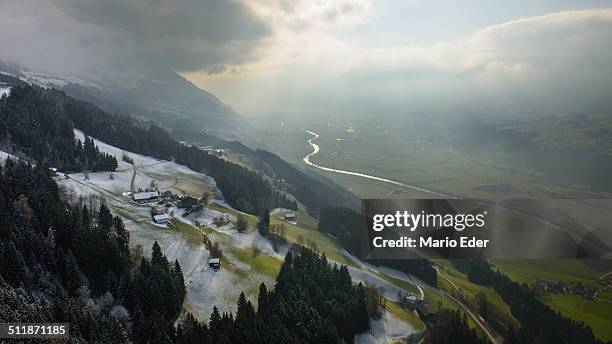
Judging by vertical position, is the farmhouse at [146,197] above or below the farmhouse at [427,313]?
above

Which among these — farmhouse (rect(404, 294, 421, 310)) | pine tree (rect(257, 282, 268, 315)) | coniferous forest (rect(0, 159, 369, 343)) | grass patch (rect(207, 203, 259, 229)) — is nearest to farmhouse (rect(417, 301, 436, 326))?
farmhouse (rect(404, 294, 421, 310))

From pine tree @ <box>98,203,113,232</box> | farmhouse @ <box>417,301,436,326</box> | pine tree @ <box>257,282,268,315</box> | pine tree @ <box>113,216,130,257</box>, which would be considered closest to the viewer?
pine tree @ <box>257,282,268,315</box>

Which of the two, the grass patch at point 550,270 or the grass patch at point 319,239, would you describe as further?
the grass patch at point 550,270

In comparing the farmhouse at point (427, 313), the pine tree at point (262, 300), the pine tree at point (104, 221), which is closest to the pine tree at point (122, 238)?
the pine tree at point (104, 221)

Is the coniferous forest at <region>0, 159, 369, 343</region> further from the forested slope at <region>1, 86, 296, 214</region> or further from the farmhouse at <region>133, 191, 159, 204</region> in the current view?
the forested slope at <region>1, 86, 296, 214</region>

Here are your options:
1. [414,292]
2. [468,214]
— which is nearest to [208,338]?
[468,214]

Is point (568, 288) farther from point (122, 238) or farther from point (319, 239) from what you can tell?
point (122, 238)

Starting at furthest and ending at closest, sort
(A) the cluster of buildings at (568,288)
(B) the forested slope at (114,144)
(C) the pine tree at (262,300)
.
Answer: (B) the forested slope at (114,144), (A) the cluster of buildings at (568,288), (C) the pine tree at (262,300)

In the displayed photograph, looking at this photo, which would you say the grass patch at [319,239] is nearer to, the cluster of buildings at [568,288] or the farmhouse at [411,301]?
the farmhouse at [411,301]

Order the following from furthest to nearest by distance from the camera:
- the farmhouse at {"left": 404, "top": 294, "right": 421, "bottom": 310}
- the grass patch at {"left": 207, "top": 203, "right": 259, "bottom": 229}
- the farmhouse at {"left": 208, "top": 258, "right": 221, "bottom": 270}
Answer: the grass patch at {"left": 207, "top": 203, "right": 259, "bottom": 229} < the farmhouse at {"left": 404, "top": 294, "right": 421, "bottom": 310} < the farmhouse at {"left": 208, "top": 258, "right": 221, "bottom": 270}

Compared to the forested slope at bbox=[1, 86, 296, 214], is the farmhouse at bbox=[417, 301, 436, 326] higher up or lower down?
lower down
